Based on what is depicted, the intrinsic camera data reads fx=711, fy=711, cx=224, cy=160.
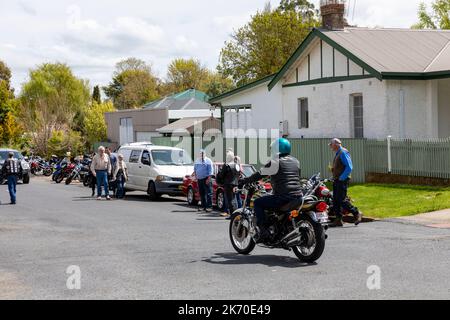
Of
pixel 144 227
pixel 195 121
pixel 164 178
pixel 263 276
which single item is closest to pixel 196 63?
pixel 195 121

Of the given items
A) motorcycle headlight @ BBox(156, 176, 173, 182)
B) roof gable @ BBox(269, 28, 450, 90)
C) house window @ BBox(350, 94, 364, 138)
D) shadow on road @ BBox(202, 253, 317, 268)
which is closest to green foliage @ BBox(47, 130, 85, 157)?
roof gable @ BBox(269, 28, 450, 90)

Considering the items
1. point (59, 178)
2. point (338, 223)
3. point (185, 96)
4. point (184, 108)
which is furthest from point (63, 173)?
point (185, 96)

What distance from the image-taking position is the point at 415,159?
22328 millimetres

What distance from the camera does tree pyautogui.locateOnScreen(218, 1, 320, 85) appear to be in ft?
190

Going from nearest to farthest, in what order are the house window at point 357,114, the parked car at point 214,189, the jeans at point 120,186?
the parked car at point 214,189 < the jeans at point 120,186 < the house window at point 357,114

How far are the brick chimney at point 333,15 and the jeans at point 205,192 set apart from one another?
40.7 ft

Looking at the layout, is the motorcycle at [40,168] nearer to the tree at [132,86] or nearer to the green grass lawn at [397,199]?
the green grass lawn at [397,199]

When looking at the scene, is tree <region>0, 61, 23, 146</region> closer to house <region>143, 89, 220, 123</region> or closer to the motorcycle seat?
house <region>143, 89, 220, 123</region>

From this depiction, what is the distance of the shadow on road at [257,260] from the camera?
34.7 feet

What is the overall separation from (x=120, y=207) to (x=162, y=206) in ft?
4.59

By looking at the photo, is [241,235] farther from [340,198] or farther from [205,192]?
[205,192]

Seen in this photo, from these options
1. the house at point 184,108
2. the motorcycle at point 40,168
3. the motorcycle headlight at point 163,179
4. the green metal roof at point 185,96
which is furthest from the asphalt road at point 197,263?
the green metal roof at point 185,96

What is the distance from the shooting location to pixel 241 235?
→ 463 inches
